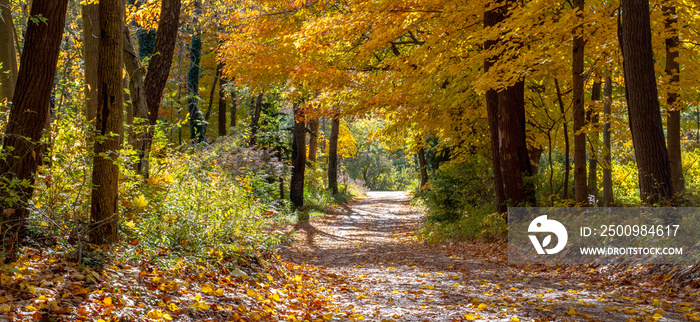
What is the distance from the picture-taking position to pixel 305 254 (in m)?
11.5

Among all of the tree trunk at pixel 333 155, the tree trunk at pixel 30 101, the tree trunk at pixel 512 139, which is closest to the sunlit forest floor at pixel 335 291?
the tree trunk at pixel 30 101

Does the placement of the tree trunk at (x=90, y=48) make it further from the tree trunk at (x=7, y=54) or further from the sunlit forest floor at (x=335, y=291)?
the sunlit forest floor at (x=335, y=291)

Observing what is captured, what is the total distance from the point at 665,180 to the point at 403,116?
23.3 ft

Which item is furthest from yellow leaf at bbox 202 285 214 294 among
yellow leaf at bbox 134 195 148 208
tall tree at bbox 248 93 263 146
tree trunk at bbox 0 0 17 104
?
tall tree at bbox 248 93 263 146

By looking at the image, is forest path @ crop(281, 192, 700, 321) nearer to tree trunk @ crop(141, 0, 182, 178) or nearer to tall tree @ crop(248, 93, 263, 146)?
tree trunk @ crop(141, 0, 182, 178)

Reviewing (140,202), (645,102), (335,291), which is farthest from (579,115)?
(140,202)

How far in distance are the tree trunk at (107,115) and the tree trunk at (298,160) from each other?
43.1 feet

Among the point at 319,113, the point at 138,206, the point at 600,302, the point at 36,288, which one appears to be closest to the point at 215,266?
the point at 138,206

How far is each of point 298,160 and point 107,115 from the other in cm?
1440

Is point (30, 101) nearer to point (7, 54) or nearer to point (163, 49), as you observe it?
point (7, 54)

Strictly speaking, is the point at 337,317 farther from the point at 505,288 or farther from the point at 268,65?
the point at 268,65

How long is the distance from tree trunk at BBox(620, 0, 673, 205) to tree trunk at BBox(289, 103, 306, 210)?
40.2 ft

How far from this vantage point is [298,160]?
1931cm

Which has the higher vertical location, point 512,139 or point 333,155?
point 333,155
